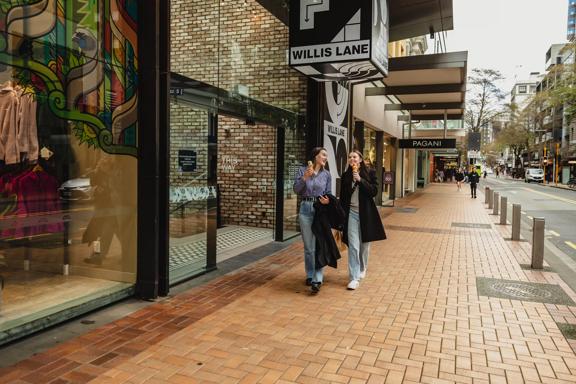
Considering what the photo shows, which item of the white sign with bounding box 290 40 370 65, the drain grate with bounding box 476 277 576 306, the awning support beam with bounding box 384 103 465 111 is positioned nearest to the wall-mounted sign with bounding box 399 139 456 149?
the awning support beam with bounding box 384 103 465 111

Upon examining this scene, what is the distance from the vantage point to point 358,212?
6.26 m

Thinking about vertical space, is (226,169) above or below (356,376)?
above

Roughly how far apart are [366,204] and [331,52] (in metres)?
2.90

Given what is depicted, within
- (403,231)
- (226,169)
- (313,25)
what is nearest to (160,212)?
(313,25)

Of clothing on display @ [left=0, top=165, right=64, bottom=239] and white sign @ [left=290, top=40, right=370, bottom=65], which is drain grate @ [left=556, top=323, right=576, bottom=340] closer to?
white sign @ [left=290, top=40, right=370, bottom=65]

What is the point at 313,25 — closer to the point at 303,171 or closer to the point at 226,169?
the point at 303,171

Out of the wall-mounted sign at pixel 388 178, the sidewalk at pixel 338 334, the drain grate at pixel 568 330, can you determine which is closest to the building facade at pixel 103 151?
the sidewalk at pixel 338 334

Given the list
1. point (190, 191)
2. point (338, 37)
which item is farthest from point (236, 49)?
point (190, 191)

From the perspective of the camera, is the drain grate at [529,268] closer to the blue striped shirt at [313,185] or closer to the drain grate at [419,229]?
the drain grate at [419,229]

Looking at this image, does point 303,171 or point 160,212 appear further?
point 303,171

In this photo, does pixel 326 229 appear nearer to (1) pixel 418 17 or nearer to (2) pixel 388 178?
(1) pixel 418 17

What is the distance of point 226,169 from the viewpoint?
1090 cm

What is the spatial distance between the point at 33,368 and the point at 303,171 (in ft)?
11.7

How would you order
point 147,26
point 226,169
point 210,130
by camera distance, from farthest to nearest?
point 226,169 < point 210,130 < point 147,26
